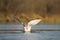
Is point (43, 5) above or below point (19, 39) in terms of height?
above

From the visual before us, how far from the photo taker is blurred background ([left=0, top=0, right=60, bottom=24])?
27.7m

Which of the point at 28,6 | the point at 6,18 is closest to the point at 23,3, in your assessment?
the point at 28,6

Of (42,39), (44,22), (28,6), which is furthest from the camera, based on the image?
(28,6)

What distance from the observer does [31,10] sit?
29.1 metres

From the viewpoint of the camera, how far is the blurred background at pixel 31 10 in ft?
91.0

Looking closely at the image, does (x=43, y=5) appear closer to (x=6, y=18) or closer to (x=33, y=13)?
(x=33, y=13)

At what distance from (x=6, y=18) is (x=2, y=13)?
1.88 ft

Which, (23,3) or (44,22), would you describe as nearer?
(44,22)

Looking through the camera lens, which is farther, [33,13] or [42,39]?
[33,13]

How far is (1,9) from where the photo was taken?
28891mm

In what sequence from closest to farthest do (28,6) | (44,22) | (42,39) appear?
(42,39) < (44,22) < (28,6)

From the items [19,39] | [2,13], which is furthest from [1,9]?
[19,39]

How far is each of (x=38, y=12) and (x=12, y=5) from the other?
96.2 inches

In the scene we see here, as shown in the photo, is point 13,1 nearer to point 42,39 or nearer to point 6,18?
point 6,18
